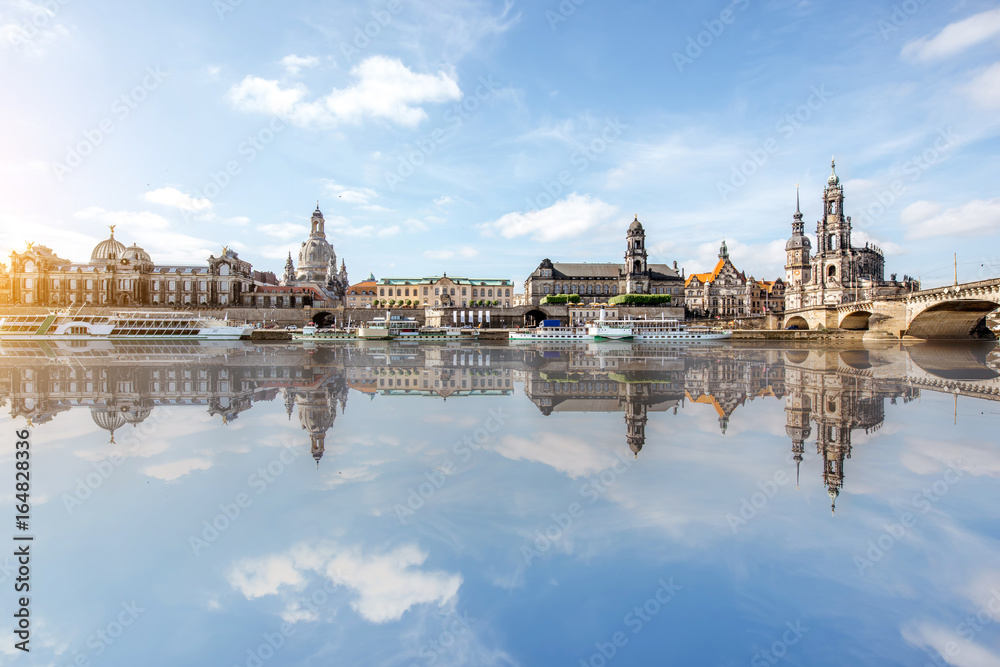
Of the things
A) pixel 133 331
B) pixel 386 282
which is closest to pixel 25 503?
pixel 133 331

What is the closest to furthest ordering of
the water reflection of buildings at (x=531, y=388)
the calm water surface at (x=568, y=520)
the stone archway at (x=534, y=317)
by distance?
the calm water surface at (x=568, y=520), the water reflection of buildings at (x=531, y=388), the stone archway at (x=534, y=317)

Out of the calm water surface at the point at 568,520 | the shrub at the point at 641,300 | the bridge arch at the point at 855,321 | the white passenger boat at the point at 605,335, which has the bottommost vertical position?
the calm water surface at the point at 568,520

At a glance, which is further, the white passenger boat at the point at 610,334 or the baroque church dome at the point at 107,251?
the baroque church dome at the point at 107,251

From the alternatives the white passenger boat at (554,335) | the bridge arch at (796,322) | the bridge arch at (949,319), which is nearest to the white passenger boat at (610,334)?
the white passenger boat at (554,335)

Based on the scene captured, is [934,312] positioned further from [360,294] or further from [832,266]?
[360,294]

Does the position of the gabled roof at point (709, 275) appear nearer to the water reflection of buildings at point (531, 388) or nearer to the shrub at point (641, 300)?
the shrub at point (641, 300)

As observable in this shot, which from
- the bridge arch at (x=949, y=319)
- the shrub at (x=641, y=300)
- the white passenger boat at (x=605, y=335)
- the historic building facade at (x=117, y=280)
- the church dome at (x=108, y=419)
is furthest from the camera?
the shrub at (x=641, y=300)

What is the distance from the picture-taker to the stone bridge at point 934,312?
36250 mm

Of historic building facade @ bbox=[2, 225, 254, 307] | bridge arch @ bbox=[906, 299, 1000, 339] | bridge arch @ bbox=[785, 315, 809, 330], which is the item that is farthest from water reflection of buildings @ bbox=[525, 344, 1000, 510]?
historic building facade @ bbox=[2, 225, 254, 307]

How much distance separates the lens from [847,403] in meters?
12.2

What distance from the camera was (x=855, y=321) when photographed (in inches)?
2195

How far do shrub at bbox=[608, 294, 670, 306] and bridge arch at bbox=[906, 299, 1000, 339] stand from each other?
3920 cm

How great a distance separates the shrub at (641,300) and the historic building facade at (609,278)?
245 inches

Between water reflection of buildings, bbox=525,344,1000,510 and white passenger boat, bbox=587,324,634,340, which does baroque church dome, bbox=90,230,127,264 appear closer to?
white passenger boat, bbox=587,324,634,340
